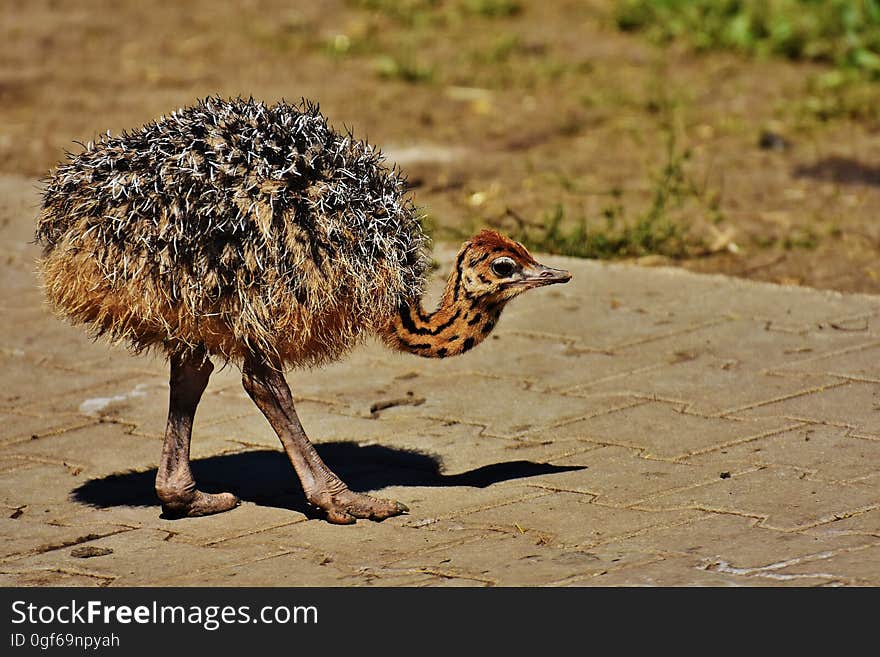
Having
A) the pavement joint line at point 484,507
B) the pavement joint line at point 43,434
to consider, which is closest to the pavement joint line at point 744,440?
the pavement joint line at point 484,507

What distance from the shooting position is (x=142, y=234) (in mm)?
5027

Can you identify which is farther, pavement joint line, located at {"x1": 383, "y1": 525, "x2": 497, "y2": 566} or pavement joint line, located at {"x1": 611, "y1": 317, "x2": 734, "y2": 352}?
pavement joint line, located at {"x1": 611, "y1": 317, "x2": 734, "y2": 352}

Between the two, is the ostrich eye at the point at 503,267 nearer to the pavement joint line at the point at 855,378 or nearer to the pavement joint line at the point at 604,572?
the pavement joint line at the point at 604,572

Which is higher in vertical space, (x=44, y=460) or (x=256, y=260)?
(x=256, y=260)

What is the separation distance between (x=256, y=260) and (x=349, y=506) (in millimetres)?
1049

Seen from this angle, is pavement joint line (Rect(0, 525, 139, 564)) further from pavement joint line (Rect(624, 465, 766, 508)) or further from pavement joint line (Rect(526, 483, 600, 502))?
pavement joint line (Rect(624, 465, 766, 508))

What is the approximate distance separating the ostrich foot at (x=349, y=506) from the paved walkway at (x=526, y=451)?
5 centimetres

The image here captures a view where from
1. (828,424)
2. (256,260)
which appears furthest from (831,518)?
(256,260)

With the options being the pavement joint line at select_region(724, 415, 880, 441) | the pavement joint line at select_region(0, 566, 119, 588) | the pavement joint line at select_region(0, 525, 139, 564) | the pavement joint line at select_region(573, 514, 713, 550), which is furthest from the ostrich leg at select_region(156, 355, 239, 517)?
the pavement joint line at select_region(724, 415, 880, 441)

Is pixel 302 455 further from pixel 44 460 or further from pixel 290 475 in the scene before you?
pixel 44 460

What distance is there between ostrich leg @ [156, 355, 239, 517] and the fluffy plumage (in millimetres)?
225

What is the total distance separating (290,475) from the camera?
608cm

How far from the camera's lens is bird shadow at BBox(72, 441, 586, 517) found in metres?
5.84
